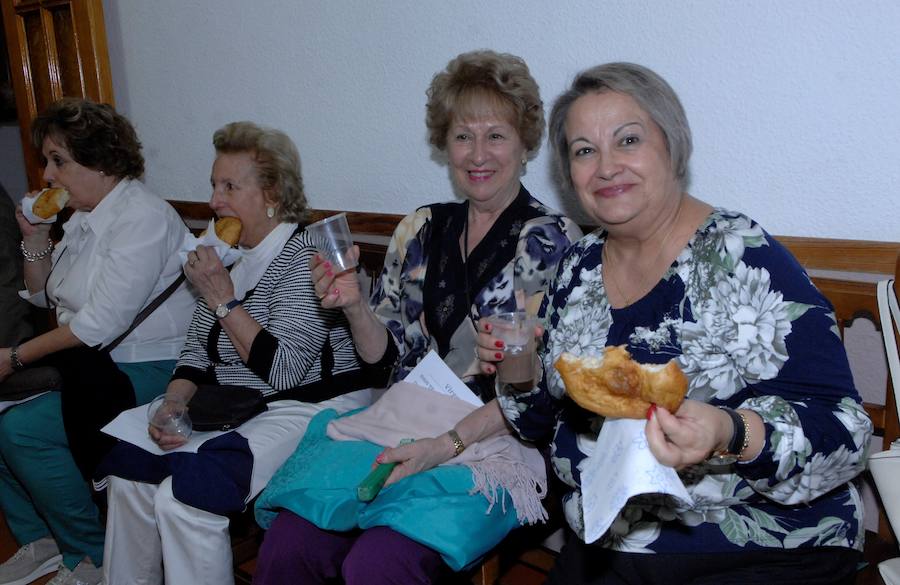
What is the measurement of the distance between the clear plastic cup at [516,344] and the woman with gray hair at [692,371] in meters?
0.04

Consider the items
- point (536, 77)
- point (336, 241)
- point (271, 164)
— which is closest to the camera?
point (336, 241)

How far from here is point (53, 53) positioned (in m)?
3.81

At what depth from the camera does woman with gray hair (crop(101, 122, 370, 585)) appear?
6.76 ft

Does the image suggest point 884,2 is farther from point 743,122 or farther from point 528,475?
point 528,475

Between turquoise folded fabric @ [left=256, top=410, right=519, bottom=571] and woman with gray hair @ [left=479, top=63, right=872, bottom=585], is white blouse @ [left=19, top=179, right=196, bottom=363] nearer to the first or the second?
turquoise folded fabric @ [left=256, top=410, right=519, bottom=571]

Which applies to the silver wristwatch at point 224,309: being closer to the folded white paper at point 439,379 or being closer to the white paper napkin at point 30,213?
the folded white paper at point 439,379

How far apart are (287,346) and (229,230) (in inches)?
19.0

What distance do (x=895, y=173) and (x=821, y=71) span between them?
0.30m

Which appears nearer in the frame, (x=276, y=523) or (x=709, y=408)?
(x=709, y=408)

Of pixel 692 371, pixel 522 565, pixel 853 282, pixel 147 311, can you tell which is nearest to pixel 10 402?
pixel 147 311

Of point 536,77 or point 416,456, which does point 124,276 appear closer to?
point 416,456

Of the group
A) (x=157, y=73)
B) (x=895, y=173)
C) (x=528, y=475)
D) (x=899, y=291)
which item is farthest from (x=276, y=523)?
(x=157, y=73)

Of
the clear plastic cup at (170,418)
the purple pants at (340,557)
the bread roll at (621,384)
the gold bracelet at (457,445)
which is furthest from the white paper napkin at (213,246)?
the bread roll at (621,384)

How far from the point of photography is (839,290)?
1698 millimetres
